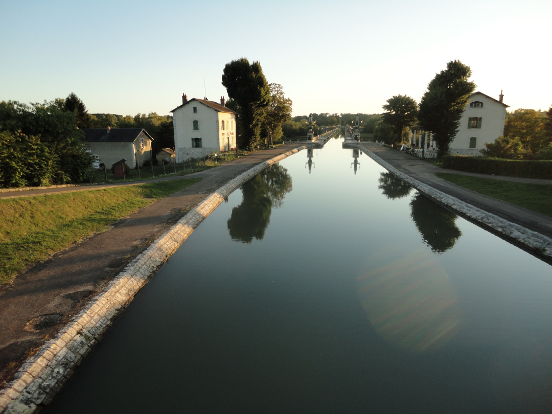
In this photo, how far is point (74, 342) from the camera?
264 inches

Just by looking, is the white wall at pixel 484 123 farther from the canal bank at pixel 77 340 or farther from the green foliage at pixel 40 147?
the canal bank at pixel 77 340

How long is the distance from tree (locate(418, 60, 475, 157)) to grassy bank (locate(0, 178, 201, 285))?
29.2m

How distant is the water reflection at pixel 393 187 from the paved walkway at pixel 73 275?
5.60m

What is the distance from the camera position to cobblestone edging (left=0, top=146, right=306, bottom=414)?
5.36 m

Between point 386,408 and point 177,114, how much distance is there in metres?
43.0

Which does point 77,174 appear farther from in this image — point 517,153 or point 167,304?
point 517,153

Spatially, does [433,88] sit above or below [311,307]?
above

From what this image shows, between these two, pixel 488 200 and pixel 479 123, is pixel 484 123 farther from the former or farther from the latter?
pixel 488 200

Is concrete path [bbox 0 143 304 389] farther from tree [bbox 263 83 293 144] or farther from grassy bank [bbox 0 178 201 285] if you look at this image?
tree [bbox 263 83 293 144]

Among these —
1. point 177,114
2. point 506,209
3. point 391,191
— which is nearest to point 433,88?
point 391,191

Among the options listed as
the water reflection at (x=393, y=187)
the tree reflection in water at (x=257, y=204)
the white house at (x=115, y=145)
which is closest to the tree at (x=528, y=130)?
the water reflection at (x=393, y=187)

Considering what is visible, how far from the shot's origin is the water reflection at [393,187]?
928 inches

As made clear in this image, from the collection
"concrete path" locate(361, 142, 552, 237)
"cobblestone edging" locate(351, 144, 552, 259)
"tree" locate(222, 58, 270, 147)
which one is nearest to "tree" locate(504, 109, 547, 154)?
"concrete path" locate(361, 142, 552, 237)

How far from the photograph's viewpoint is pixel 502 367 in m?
6.46
